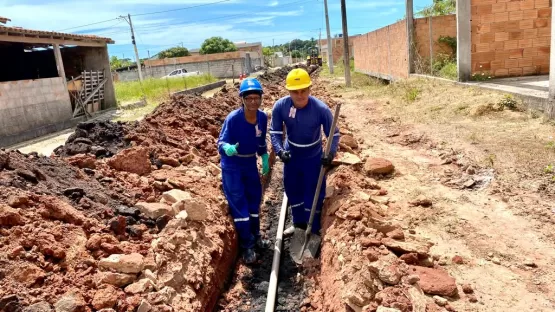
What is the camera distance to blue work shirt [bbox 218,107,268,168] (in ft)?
15.2

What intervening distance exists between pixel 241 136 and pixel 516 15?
29.0ft

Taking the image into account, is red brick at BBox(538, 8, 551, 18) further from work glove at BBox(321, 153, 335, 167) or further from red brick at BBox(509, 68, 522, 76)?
work glove at BBox(321, 153, 335, 167)

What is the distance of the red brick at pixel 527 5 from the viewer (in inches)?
384

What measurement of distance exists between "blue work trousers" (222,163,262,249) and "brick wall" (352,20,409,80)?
444 inches

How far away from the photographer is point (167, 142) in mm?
6570

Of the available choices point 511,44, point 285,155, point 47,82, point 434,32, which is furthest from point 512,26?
point 47,82

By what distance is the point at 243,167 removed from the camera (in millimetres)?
4781

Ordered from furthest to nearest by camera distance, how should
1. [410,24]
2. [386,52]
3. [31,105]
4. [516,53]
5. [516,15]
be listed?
[386,52], [410,24], [31,105], [516,53], [516,15]

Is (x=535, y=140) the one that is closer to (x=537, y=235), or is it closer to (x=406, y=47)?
(x=537, y=235)

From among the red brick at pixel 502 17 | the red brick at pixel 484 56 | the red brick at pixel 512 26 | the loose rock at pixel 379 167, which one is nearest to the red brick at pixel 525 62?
the red brick at pixel 484 56

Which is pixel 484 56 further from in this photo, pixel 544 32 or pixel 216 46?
pixel 216 46

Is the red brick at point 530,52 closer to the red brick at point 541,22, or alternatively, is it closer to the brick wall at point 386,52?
the red brick at point 541,22

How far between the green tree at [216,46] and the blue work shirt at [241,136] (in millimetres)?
59106

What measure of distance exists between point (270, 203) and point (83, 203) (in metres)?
3.20
